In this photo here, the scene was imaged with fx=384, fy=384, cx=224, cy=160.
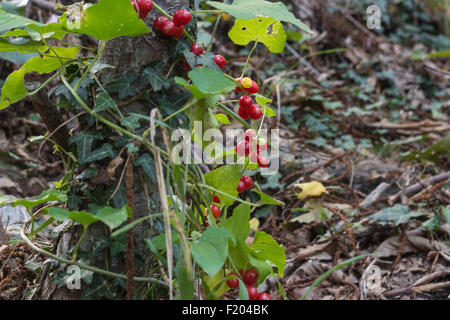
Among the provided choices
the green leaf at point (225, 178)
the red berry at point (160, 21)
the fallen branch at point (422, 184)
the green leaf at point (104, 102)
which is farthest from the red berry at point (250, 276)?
the fallen branch at point (422, 184)

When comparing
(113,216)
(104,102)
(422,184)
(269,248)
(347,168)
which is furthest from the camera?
(347,168)

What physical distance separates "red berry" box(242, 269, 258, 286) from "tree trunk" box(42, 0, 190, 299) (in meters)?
0.19

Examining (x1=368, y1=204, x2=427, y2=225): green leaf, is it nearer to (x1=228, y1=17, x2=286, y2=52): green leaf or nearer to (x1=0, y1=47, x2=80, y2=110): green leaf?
(x1=228, y1=17, x2=286, y2=52): green leaf

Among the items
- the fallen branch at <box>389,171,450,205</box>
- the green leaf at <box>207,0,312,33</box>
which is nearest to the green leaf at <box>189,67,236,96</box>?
the green leaf at <box>207,0,312,33</box>

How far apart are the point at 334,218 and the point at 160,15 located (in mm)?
1092

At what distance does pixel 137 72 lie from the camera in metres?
0.77

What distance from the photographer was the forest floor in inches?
50.9

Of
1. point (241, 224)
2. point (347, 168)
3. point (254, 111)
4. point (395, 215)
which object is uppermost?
point (254, 111)

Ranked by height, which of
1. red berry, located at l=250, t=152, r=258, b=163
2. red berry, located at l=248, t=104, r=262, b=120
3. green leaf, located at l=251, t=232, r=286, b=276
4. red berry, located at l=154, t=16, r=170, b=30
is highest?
red berry, located at l=154, t=16, r=170, b=30

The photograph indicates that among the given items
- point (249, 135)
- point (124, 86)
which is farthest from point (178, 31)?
point (249, 135)

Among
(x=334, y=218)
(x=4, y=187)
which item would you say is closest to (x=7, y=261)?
(x=4, y=187)

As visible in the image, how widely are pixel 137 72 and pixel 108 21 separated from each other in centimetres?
15

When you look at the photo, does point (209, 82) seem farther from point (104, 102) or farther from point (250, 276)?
point (250, 276)

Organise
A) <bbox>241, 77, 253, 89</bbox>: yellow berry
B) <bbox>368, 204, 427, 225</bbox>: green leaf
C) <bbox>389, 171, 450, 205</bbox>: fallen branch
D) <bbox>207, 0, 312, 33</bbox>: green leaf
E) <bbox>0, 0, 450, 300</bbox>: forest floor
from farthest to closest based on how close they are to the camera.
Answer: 1. <bbox>389, 171, 450, 205</bbox>: fallen branch
2. <bbox>368, 204, 427, 225</bbox>: green leaf
3. <bbox>0, 0, 450, 300</bbox>: forest floor
4. <bbox>241, 77, 253, 89</bbox>: yellow berry
5. <bbox>207, 0, 312, 33</bbox>: green leaf
